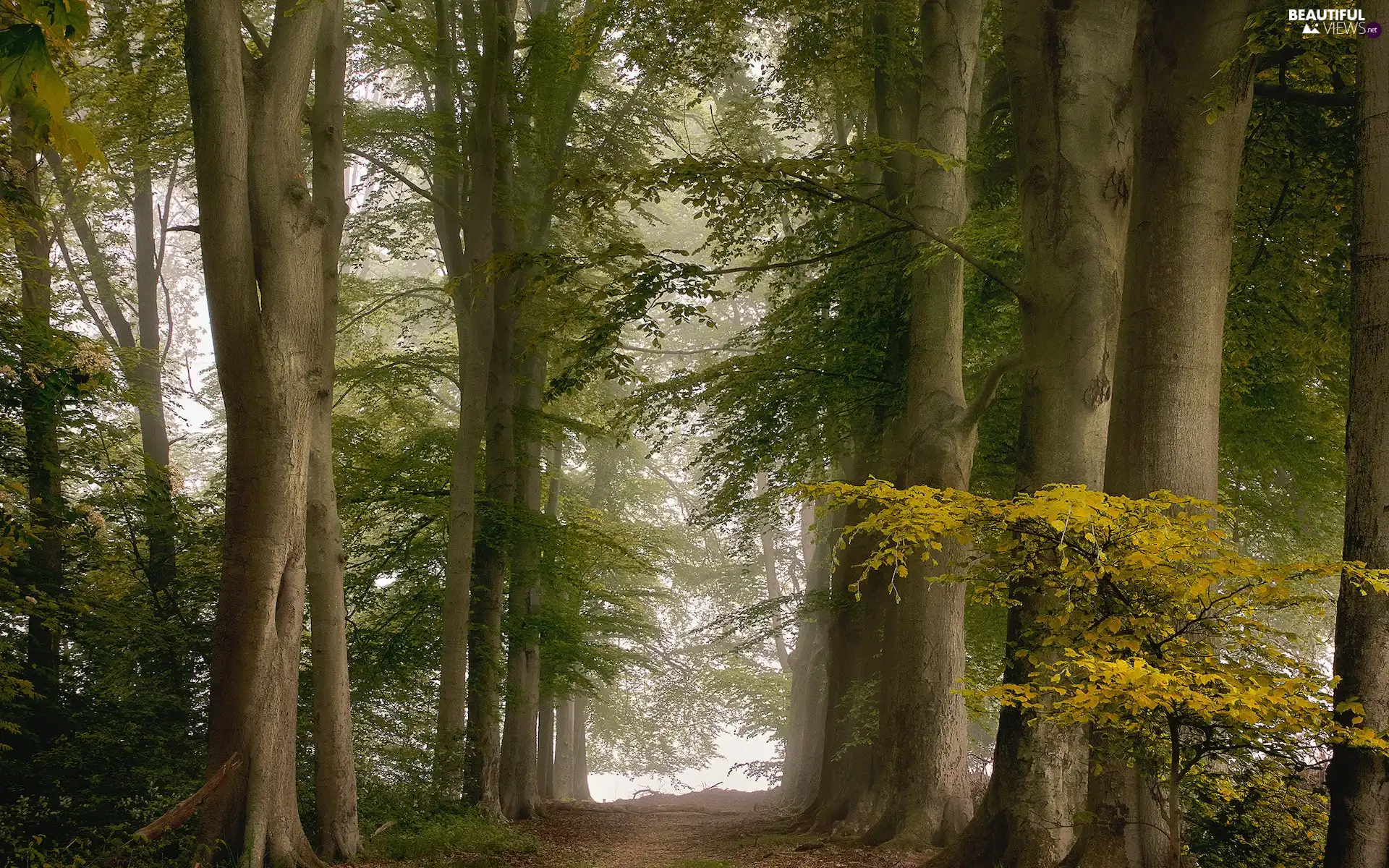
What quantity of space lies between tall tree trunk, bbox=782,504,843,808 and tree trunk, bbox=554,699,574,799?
5.61 m

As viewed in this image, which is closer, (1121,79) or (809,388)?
(1121,79)

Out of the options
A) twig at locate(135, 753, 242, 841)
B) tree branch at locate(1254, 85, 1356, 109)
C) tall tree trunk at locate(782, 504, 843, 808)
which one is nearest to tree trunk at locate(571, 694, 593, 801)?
tall tree trunk at locate(782, 504, 843, 808)

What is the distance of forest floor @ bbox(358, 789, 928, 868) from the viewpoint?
368 inches

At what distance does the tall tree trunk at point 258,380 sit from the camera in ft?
22.6

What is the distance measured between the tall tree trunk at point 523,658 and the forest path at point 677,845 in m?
0.55

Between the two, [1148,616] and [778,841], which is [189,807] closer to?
[1148,616]

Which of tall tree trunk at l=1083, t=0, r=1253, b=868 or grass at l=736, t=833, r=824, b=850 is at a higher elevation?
tall tree trunk at l=1083, t=0, r=1253, b=868

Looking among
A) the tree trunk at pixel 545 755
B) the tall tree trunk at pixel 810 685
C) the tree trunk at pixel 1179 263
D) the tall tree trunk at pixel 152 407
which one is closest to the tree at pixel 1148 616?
the tree trunk at pixel 1179 263

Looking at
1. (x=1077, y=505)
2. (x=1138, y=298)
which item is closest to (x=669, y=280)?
(x=1138, y=298)

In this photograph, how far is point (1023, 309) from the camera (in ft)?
22.0

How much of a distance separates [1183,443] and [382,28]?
11.4 metres

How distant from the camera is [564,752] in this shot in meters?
26.7

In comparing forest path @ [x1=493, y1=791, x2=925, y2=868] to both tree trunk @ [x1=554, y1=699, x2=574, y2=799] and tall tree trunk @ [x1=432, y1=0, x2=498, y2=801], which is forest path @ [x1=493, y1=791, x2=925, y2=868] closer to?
tall tree trunk @ [x1=432, y1=0, x2=498, y2=801]

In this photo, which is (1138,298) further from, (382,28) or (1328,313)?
(382,28)
